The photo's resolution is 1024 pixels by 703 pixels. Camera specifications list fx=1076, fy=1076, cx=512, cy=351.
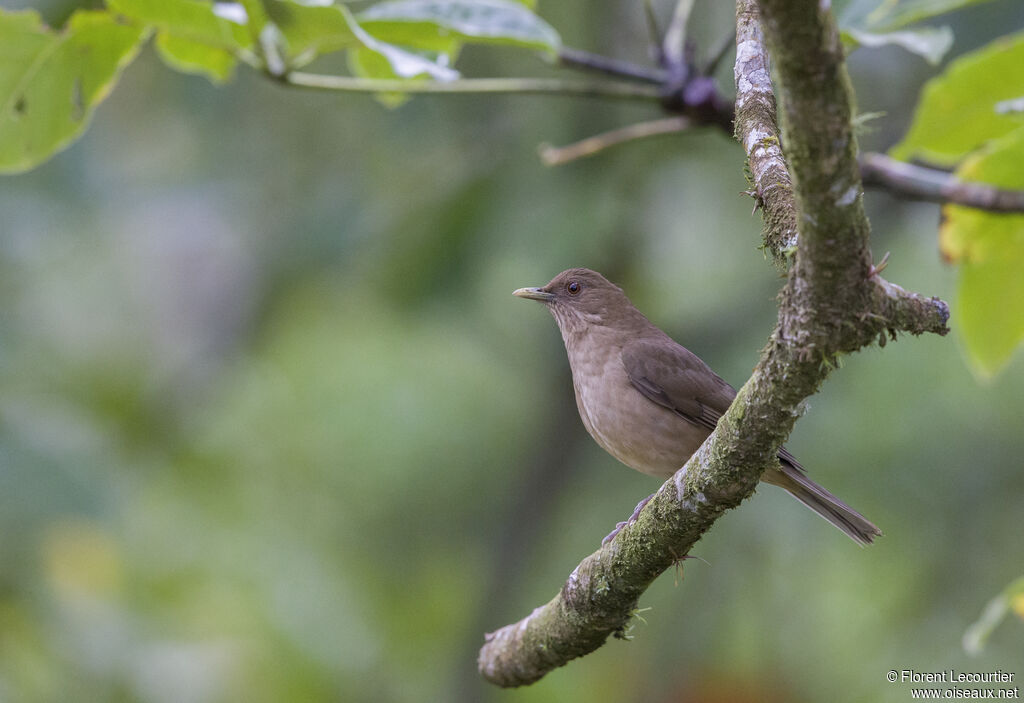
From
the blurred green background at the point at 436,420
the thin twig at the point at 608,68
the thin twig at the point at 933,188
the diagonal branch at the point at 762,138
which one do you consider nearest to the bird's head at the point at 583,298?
the blurred green background at the point at 436,420

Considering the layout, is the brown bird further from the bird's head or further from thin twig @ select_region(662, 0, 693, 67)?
thin twig @ select_region(662, 0, 693, 67)

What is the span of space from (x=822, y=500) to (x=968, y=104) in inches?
67.9

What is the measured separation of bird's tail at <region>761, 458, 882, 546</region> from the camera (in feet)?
14.5

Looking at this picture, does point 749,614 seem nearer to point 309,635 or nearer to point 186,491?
point 309,635

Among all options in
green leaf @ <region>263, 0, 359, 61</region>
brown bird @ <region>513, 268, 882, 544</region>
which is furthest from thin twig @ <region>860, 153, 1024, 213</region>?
green leaf @ <region>263, 0, 359, 61</region>

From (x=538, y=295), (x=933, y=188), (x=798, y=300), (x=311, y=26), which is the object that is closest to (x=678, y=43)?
(x=933, y=188)

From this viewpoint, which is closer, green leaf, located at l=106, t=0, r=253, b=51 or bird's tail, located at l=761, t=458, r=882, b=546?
green leaf, located at l=106, t=0, r=253, b=51

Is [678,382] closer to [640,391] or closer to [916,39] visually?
[640,391]

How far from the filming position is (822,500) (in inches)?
181

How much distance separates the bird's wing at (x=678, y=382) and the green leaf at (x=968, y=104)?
1.45 metres

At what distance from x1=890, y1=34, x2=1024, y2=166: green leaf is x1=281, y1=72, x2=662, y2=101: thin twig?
111 cm

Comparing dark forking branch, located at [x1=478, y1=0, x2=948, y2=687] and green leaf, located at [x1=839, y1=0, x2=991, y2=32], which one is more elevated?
green leaf, located at [x1=839, y1=0, x2=991, y2=32]

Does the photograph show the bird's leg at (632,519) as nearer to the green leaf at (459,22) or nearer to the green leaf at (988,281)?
the green leaf at (988,281)

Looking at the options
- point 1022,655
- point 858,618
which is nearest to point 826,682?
point 858,618
